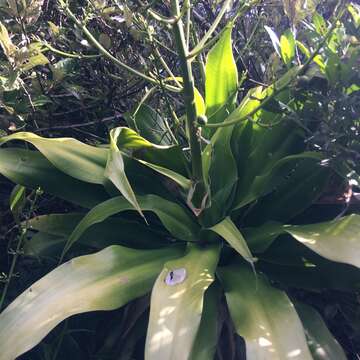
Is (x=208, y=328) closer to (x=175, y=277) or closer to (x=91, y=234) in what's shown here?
(x=175, y=277)

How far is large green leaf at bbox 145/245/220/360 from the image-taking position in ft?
2.72

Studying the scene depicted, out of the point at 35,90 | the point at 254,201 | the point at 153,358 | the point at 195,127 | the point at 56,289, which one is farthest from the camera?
the point at 35,90

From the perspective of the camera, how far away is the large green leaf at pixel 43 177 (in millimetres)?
1208

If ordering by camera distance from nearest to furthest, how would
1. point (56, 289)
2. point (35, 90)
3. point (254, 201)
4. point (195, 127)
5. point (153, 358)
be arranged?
point (153, 358)
point (56, 289)
point (195, 127)
point (254, 201)
point (35, 90)

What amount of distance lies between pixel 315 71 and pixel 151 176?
1.55 ft

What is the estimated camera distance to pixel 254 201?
1.25 metres

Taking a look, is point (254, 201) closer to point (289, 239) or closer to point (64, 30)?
point (289, 239)

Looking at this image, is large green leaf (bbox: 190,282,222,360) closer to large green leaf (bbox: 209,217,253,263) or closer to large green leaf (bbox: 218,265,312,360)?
large green leaf (bbox: 218,265,312,360)

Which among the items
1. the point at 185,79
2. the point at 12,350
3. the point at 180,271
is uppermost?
the point at 185,79

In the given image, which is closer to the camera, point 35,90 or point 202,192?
point 202,192

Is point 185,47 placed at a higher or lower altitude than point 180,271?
higher

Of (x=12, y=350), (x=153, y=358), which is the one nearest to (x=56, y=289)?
(x=12, y=350)

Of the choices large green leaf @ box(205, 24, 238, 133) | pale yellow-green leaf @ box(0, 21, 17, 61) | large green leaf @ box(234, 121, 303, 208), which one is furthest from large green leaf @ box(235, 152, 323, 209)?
pale yellow-green leaf @ box(0, 21, 17, 61)

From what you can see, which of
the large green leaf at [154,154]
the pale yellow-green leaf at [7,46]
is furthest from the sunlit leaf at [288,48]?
the pale yellow-green leaf at [7,46]
